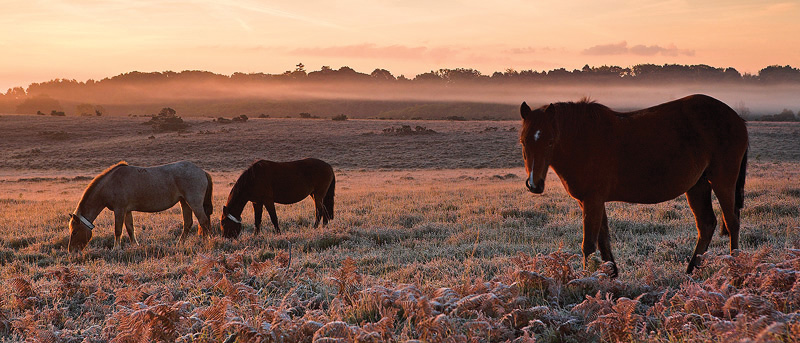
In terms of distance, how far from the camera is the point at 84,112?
10306 cm

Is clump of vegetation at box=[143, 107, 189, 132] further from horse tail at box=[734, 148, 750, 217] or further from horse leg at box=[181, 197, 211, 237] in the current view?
horse tail at box=[734, 148, 750, 217]

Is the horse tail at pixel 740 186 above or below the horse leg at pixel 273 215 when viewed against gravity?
above

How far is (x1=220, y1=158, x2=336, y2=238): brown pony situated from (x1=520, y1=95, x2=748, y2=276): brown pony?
7.27 metres

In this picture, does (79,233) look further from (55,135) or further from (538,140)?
(55,135)

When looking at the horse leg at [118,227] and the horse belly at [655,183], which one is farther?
the horse leg at [118,227]

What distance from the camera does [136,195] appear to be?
11070 mm

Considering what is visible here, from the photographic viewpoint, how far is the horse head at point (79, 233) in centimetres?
1001

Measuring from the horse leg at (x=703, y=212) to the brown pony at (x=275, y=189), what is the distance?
8.02 metres

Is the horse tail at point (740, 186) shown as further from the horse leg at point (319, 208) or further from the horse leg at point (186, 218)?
the horse leg at point (186, 218)

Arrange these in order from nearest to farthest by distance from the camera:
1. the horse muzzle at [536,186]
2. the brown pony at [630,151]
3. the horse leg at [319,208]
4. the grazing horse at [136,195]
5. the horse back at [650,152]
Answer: the horse muzzle at [536,186] → the brown pony at [630,151] → the horse back at [650,152] → the grazing horse at [136,195] → the horse leg at [319,208]

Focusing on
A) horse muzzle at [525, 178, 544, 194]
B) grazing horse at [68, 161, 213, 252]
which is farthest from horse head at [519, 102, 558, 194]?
grazing horse at [68, 161, 213, 252]

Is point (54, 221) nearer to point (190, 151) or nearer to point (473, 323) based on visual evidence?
point (473, 323)

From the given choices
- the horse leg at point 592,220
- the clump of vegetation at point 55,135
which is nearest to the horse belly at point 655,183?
the horse leg at point 592,220

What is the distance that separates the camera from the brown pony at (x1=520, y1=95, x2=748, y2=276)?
591 cm
